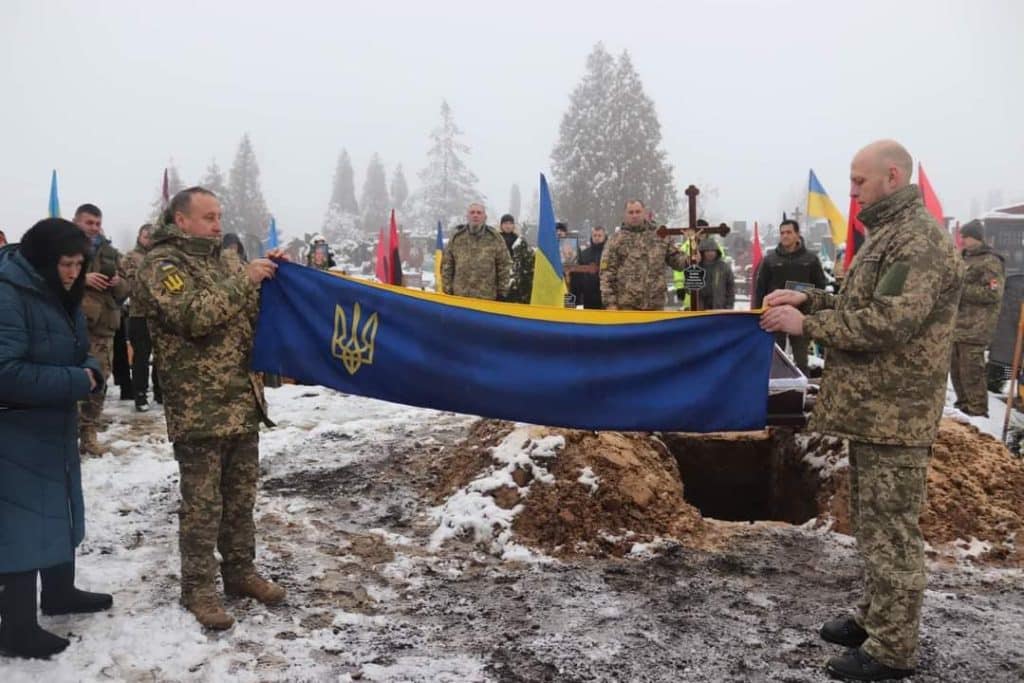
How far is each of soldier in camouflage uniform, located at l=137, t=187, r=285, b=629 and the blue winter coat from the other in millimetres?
407

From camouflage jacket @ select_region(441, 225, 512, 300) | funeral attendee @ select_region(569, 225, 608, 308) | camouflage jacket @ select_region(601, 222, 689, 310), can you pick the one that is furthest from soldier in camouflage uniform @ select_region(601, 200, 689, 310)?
funeral attendee @ select_region(569, 225, 608, 308)

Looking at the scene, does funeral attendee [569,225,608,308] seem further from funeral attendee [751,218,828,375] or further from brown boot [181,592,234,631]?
brown boot [181,592,234,631]

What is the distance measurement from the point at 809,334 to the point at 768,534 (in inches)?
91.1

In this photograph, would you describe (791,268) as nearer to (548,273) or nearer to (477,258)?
(548,273)

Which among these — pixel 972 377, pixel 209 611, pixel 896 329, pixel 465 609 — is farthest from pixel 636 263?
pixel 209 611

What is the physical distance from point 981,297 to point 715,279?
3410 mm

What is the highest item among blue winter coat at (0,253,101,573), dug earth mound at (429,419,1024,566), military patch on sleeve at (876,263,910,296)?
military patch on sleeve at (876,263,910,296)

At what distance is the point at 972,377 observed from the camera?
28.3 ft

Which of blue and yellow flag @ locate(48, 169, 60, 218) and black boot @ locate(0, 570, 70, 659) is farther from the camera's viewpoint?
blue and yellow flag @ locate(48, 169, 60, 218)

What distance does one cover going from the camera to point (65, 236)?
3.29 m

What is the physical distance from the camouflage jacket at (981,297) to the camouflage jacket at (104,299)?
926cm

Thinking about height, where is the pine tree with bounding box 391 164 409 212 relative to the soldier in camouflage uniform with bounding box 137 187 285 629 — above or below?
above

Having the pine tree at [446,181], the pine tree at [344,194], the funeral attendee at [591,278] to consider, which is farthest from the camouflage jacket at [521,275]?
the pine tree at [344,194]

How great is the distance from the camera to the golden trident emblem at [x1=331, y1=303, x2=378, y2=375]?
13.6ft
